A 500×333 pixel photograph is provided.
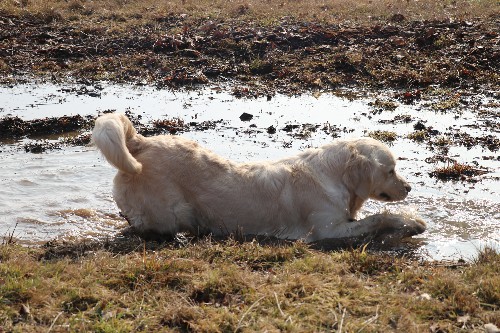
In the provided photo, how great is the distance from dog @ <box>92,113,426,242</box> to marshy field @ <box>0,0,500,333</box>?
0.80 feet

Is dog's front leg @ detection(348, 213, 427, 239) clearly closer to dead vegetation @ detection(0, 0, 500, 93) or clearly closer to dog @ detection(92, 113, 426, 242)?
dog @ detection(92, 113, 426, 242)

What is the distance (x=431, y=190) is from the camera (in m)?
7.91

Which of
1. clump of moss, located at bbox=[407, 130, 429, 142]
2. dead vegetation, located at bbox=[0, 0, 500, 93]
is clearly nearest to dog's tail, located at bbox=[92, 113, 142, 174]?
clump of moss, located at bbox=[407, 130, 429, 142]

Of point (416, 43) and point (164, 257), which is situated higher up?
point (416, 43)

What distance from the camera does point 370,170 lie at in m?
6.66

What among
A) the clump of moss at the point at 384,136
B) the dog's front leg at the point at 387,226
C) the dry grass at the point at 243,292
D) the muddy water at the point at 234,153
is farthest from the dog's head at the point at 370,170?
the clump of moss at the point at 384,136

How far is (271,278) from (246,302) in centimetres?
47

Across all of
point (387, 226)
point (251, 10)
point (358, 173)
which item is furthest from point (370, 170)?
point (251, 10)

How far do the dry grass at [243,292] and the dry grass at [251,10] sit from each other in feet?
40.9

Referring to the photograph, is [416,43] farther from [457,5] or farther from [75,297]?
[75,297]

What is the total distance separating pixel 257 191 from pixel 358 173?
101 cm

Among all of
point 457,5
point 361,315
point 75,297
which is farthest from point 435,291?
point 457,5

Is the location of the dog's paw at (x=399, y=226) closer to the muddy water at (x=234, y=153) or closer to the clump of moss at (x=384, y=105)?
the muddy water at (x=234, y=153)

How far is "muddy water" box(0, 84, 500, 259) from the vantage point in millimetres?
6926
